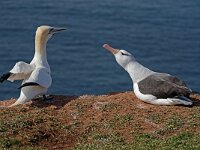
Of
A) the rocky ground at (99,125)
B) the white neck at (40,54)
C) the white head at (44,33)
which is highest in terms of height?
the white head at (44,33)

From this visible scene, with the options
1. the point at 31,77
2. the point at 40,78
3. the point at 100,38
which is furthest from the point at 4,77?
the point at 100,38

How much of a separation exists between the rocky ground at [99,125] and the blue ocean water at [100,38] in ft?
34.7

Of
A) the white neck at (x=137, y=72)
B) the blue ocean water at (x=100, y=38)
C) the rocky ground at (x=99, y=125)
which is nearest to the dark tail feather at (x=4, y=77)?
the rocky ground at (x=99, y=125)

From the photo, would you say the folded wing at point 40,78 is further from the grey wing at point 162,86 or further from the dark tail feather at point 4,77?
the grey wing at point 162,86

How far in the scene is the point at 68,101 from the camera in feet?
61.6

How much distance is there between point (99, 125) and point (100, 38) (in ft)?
53.8

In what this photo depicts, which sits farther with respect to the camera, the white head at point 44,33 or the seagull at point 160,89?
the white head at point 44,33

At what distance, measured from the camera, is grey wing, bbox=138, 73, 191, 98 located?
1806 centimetres

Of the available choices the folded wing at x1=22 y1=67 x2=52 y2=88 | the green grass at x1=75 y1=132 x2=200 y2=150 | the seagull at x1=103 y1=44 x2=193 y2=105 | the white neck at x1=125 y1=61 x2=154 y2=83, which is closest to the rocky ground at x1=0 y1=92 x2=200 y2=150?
the green grass at x1=75 y1=132 x2=200 y2=150

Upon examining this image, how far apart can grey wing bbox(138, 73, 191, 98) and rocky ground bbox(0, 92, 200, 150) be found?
32 centimetres

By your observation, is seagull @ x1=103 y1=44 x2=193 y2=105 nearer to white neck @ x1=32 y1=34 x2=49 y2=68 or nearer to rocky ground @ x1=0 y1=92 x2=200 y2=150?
rocky ground @ x1=0 y1=92 x2=200 y2=150

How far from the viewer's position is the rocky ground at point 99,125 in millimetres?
15609

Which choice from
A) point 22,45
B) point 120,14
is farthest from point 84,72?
point 120,14

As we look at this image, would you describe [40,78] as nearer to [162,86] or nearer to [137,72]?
[137,72]
